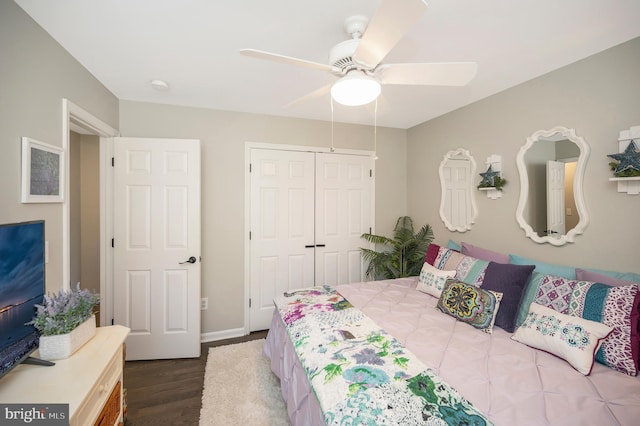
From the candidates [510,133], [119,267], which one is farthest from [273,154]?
[510,133]

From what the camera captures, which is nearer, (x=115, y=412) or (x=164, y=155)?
(x=115, y=412)

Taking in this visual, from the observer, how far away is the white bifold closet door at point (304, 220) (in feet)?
9.86

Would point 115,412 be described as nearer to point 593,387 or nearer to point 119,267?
point 119,267

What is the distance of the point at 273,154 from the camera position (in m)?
3.03

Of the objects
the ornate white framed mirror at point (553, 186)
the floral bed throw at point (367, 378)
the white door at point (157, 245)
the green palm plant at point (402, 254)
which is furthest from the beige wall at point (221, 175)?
the ornate white framed mirror at point (553, 186)

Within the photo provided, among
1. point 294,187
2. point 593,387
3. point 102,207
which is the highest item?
point 294,187

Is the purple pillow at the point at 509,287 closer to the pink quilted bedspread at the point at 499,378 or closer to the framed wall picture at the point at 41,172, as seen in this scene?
the pink quilted bedspread at the point at 499,378

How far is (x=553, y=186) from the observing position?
6.73ft

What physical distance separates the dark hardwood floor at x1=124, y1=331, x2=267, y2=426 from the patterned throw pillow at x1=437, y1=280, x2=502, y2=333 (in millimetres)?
1905

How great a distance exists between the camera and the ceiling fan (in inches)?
41.6

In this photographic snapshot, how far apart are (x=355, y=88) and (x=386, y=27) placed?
337mm

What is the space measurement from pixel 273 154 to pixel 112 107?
60.6 inches

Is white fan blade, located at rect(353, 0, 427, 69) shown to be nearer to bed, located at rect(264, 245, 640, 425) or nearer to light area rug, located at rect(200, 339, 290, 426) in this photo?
bed, located at rect(264, 245, 640, 425)

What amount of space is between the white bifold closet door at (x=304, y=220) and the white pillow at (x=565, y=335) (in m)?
2.07
